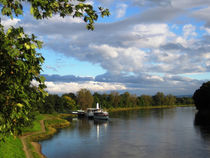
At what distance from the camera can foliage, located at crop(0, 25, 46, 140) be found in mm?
7818

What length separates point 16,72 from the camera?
8.01m

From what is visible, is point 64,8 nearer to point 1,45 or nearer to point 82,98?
point 1,45

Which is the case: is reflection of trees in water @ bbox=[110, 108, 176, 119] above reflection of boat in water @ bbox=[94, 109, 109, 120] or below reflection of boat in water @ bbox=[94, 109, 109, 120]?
below

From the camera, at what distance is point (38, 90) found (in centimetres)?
909

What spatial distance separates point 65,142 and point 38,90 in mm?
39016

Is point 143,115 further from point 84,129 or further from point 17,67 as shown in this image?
point 17,67

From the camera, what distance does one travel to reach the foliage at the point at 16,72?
7.82 m

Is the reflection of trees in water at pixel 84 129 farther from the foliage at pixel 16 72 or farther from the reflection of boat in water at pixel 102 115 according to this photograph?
the foliage at pixel 16 72

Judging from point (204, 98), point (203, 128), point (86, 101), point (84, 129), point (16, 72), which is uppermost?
point (16, 72)

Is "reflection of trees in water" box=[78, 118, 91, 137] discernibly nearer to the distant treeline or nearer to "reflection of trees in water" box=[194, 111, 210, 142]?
"reflection of trees in water" box=[194, 111, 210, 142]

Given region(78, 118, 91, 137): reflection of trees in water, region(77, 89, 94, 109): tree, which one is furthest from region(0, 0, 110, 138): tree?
region(77, 89, 94, 109): tree

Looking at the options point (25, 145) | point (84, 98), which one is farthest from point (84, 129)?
point (84, 98)

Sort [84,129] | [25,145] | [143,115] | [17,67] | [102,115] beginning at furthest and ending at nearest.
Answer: [143,115], [102,115], [84,129], [25,145], [17,67]

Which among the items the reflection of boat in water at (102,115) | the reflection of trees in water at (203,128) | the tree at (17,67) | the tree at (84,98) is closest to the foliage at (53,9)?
the tree at (17,67)
